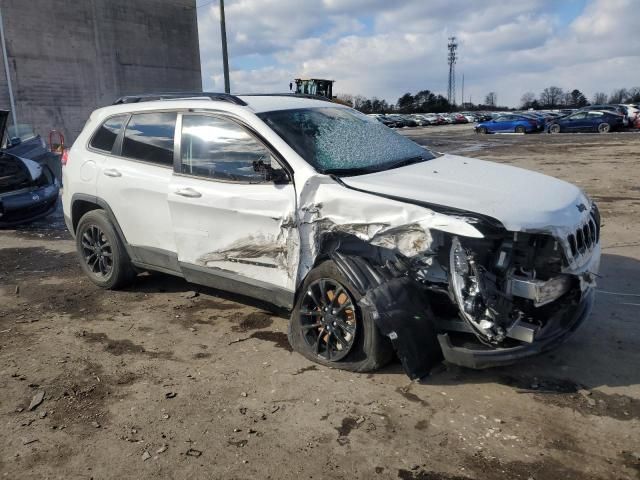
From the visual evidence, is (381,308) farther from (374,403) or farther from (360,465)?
(360,465)

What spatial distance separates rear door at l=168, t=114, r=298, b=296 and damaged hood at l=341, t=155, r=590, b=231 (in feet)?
1.95

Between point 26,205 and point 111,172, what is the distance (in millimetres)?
4667

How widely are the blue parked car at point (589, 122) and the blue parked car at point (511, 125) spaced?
5.38 ft

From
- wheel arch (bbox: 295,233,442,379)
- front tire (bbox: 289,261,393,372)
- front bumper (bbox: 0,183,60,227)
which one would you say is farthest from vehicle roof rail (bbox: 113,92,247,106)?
front bumper (bbox: 0,183,60,227)

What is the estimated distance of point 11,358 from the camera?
421 cm

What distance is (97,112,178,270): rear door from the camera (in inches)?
188

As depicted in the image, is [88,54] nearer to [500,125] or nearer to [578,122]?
[500,125]

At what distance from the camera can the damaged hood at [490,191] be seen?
326 cm

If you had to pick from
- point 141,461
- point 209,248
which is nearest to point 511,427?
point 141,461

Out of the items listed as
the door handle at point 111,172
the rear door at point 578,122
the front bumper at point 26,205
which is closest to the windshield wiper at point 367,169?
the door handle at point 111,172

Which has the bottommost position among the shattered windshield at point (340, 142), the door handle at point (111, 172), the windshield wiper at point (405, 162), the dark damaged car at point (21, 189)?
the dark damaged car at point (21, 189)

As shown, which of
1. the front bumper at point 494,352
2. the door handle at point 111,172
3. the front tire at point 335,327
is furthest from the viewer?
the door handle at point 111,172

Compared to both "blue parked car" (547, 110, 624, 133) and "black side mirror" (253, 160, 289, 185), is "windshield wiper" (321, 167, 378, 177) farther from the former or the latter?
"blue parked car" (547, 110, 624, 133)

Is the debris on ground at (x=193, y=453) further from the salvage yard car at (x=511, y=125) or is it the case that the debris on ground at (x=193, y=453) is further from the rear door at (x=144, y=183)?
the salvage yard car at (x=511, y=125)
